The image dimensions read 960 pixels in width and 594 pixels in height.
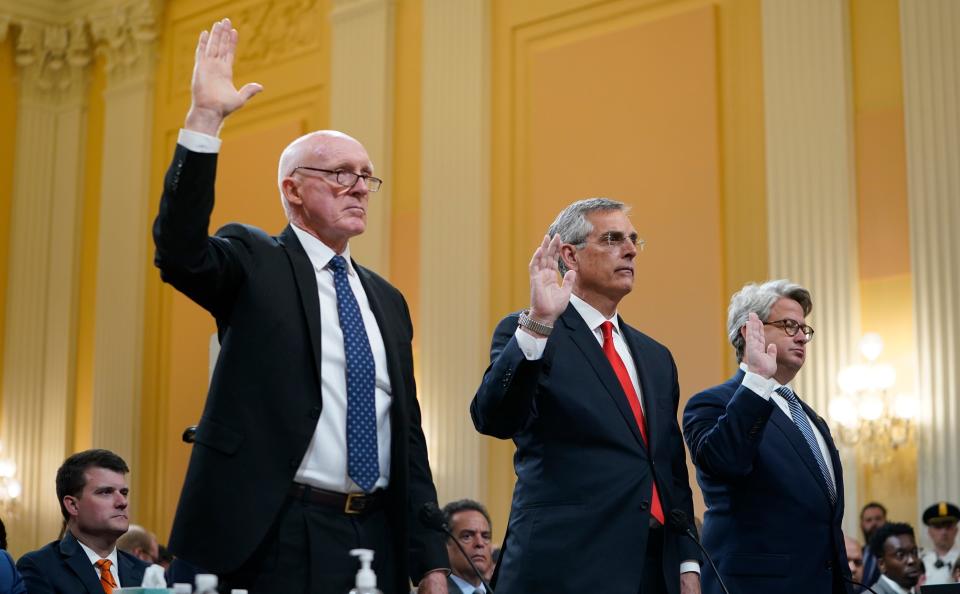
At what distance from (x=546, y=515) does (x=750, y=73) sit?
6.77 meters

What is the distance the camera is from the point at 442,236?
445 inches

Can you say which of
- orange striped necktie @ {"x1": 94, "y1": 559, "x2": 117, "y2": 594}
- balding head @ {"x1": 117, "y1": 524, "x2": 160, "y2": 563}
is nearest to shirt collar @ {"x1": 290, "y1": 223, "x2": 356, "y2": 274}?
orange striped necktie @ {"x1": 94, "y1": 559, "x2": 117, "y2": 594}

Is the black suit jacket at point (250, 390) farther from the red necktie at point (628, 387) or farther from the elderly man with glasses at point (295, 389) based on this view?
the red necktie at point (628, 387)

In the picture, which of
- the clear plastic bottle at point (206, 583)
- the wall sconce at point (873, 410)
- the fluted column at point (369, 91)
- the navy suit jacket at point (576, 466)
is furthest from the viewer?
the fluted column at point (369, 91)

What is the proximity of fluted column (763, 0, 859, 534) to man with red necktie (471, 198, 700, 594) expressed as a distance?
206 inches

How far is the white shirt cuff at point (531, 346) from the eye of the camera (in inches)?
135

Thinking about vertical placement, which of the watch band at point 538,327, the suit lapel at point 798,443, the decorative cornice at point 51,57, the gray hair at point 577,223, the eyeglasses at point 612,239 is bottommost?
the suit lapel at point 798,443

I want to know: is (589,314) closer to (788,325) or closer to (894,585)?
(788,325)

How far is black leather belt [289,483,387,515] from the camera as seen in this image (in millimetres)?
3064

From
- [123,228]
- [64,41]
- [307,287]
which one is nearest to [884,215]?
[307,287]

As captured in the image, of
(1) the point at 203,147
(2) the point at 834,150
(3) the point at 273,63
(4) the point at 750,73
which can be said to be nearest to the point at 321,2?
(3) the point at 273,63

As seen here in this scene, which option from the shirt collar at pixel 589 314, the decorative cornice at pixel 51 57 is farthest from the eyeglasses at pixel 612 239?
the decorative cornice at pixel 51 57

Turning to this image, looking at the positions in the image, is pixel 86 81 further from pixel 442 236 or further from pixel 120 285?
pixel 442 236

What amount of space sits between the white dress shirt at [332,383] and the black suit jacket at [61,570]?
2.18 metres
